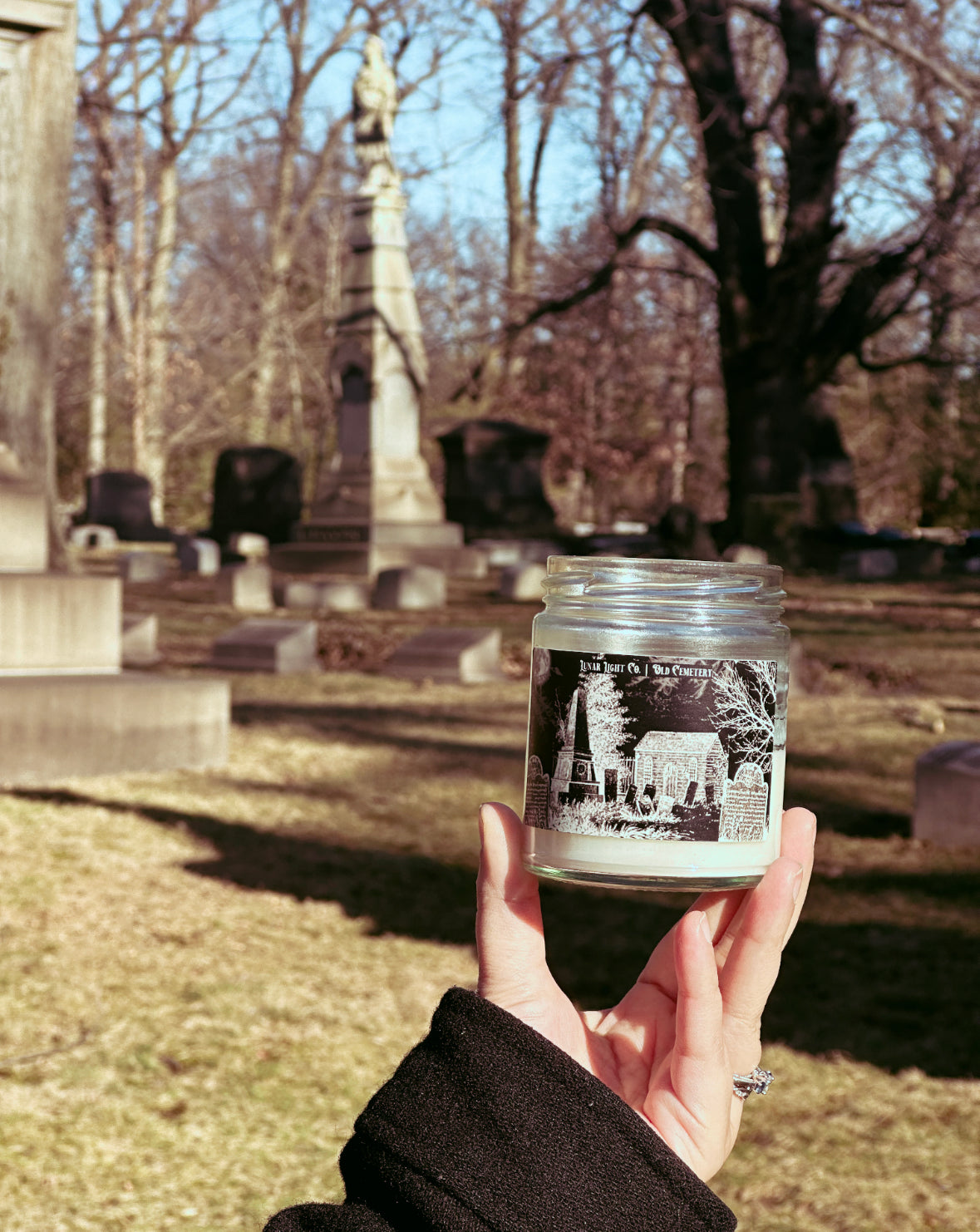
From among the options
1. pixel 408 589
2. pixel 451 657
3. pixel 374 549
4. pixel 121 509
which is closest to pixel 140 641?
pixel 451 657

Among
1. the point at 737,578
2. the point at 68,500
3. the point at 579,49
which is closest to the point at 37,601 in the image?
the point at 737,578

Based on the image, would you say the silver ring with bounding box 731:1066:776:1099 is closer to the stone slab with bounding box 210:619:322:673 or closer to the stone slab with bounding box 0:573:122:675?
the stone slab with bounding box 0:573:122:675

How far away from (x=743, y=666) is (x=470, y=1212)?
580 millimetres

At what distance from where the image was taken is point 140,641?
11227mm

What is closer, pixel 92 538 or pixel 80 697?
pixel 80 697

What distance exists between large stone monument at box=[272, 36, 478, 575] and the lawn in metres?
9.73

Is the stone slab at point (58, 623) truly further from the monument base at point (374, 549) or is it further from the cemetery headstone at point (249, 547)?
the cemetery headstone at point (249, 547)

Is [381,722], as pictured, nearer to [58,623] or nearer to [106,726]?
[106,726]

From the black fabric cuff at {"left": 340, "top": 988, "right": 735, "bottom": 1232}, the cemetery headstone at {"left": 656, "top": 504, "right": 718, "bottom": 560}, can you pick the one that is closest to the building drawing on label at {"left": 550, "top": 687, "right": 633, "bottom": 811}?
the black fabric cuff at {"left": 340, "top": 988, "right": 735, "bottom": 1232}

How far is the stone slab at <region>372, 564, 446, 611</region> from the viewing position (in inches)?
586

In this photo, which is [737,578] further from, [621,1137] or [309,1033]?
[309,1033]

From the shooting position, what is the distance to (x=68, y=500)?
33469 mm

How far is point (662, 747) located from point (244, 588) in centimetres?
1387

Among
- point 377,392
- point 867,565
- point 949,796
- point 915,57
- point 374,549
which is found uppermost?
point 915,57
